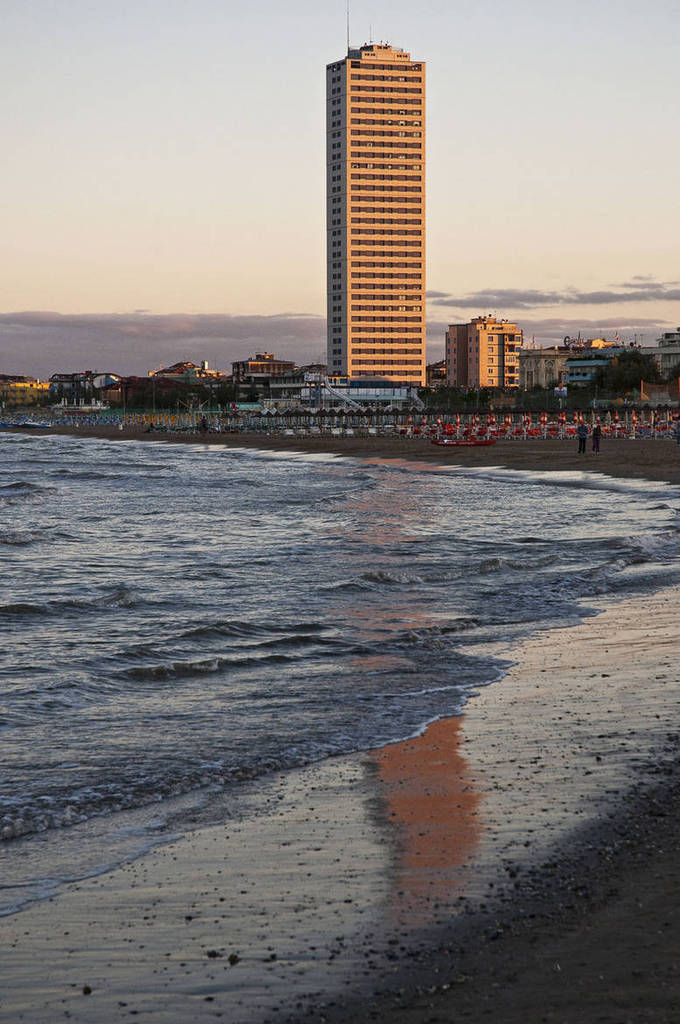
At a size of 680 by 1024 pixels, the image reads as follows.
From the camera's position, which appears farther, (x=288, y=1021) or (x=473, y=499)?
(x=473, y=499)

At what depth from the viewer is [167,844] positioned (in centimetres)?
544

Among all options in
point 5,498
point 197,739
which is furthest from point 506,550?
point 5,498

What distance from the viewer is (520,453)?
5694cm

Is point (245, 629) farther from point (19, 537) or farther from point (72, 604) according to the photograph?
point (19, 537)

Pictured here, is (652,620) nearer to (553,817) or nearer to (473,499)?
(553,817)

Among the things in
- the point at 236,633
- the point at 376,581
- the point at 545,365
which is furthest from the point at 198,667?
the point at 545,365

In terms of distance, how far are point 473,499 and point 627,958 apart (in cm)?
2805

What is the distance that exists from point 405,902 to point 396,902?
0.04 metres

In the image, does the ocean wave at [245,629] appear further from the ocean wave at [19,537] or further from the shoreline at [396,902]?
the ocean wave at [19,537]

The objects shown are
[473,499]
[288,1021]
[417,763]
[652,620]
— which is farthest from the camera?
[473,499]

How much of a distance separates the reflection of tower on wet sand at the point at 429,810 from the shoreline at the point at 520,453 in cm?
3103

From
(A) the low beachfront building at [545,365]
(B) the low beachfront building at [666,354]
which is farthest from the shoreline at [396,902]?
(A) the low beachfront building at [545,365]

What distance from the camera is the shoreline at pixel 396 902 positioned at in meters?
3.72

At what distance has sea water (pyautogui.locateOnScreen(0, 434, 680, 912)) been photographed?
6375 millimetres
